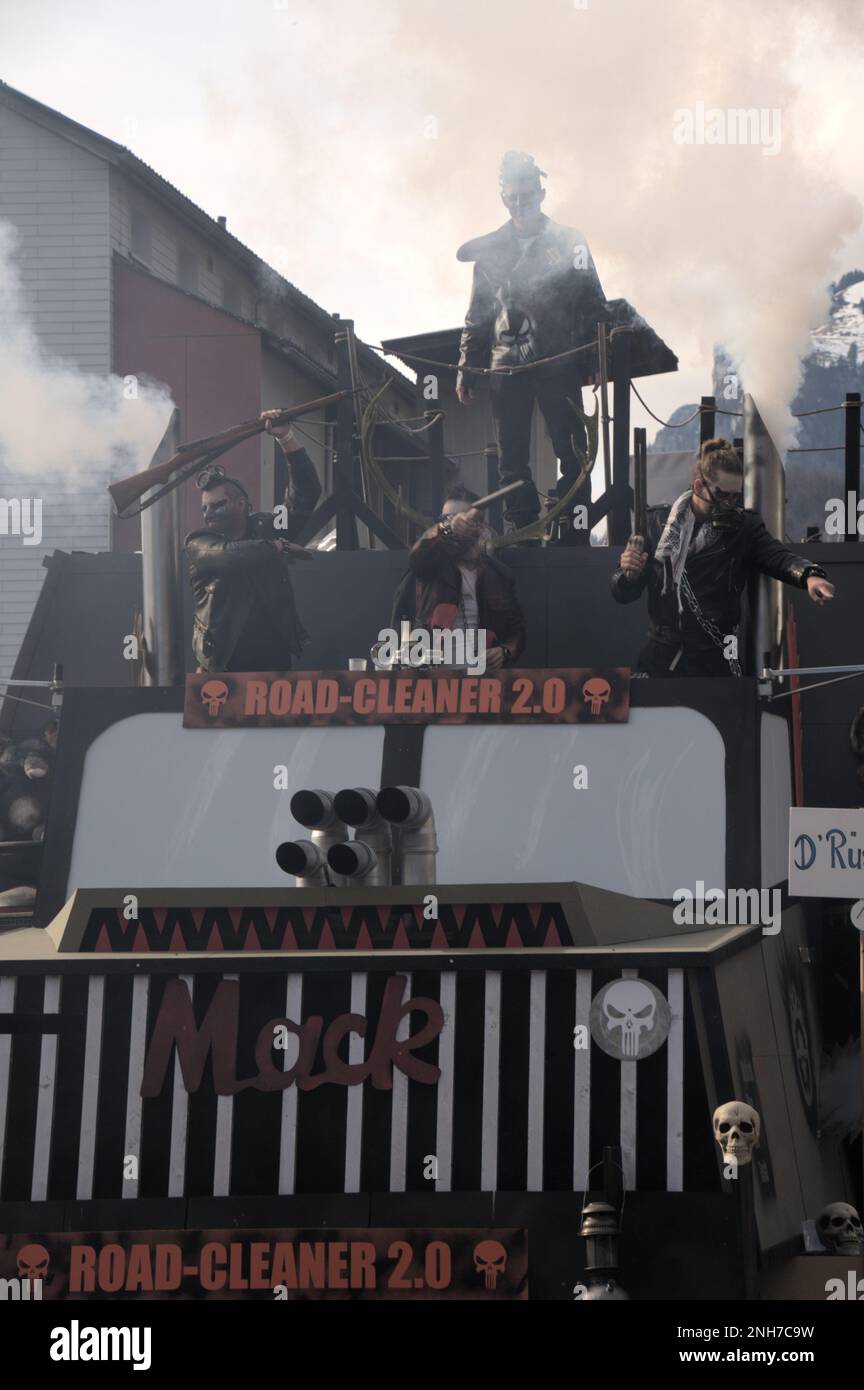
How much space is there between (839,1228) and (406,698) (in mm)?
2934

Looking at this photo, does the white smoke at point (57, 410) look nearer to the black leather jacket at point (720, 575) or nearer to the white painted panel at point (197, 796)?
the black leather jacket at point (720, 575)

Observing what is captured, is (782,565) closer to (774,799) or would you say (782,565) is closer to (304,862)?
(774,799)

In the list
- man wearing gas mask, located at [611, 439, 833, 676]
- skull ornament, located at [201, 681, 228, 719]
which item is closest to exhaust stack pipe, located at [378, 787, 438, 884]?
skull ornament, located at [201, 681, 228, 719]

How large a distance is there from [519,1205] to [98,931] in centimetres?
187

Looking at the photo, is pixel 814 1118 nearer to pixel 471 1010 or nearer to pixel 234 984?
pixel 471 1010

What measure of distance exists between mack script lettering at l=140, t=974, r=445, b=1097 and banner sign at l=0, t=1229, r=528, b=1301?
54cm

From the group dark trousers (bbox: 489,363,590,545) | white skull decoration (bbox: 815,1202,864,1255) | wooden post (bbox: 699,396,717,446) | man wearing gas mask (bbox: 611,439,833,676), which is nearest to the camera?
white skull decoration (bbox: 815,1202,864,1255)

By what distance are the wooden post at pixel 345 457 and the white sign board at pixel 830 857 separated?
5615 mm

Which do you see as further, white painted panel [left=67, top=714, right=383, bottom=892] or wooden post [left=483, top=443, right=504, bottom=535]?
wooden post [left=483, top=443, right=504, bottom=535]

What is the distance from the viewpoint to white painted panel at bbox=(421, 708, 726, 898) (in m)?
8.32

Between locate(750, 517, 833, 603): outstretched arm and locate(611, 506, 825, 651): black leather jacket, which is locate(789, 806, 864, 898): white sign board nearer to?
locate(750, 517, 833, 603): outstretched arm

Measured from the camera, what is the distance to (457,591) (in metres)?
10.3

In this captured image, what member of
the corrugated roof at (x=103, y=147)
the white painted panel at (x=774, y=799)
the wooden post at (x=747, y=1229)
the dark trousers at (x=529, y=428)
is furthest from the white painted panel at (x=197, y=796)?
the corrugated roof at (x=103, y=147)

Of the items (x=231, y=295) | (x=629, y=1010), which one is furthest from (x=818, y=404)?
(x=629, y=1010)
